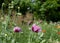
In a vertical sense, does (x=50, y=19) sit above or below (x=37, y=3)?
below

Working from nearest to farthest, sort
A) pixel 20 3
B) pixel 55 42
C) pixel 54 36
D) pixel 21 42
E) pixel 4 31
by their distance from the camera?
pixel 4 31, pixel 21 42, pixel 55 42, pixel 54 36, pixel 20 3

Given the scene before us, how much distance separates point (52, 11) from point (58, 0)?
42 centimetres

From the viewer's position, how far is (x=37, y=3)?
28.0 feet

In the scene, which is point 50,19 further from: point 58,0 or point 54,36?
point 54,36

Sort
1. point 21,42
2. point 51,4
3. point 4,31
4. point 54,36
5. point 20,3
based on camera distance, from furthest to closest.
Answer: point 20,3 < point 51,4 < point 54,36 < point 21,42 < point 4,31

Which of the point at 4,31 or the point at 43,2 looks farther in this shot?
the point at 43,2

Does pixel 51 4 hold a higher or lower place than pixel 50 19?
higher

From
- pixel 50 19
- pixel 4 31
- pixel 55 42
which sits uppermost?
pixel 4 31

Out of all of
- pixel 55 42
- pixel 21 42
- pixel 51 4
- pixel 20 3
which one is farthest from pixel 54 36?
pixel 20 3

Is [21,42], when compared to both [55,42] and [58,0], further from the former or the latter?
[58,0]

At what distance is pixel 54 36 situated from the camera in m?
5.01

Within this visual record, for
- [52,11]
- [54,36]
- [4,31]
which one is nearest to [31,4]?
[52,11]

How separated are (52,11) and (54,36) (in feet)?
11.8

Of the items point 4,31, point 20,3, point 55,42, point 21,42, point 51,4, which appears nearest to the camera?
point 4,31
